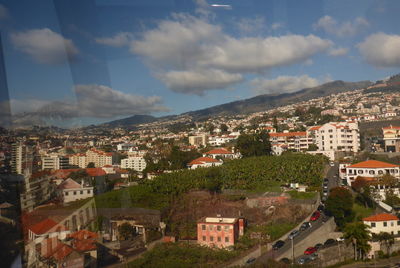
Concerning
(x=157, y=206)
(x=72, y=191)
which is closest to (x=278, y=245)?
(x=157, y=206)

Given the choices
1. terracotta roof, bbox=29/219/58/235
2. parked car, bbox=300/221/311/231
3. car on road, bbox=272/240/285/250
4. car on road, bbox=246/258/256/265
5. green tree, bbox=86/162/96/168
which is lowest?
car on road, bbox=246/258/256/265

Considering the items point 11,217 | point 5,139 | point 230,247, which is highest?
point 5,139

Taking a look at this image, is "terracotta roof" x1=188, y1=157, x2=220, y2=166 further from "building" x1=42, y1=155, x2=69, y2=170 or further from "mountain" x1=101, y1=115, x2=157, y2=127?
"building" x1=42, y1=155, x2=69, y2=170

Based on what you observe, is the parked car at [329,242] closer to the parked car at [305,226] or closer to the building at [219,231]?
the parked car at [305,226]

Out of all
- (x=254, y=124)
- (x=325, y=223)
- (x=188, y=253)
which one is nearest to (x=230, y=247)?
(x=188, y=253)

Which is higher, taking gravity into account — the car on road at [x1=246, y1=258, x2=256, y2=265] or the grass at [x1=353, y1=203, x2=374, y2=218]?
the grass at [x1=353, y1=203, x2=374, y2=218]

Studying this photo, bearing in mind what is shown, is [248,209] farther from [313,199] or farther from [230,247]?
[230,247]

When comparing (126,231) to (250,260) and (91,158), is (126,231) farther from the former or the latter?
(250,260)

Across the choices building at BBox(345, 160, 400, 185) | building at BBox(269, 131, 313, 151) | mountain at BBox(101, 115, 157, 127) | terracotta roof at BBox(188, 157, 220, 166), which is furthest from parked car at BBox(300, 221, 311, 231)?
building at BBox(269, 131, 313, 151)
